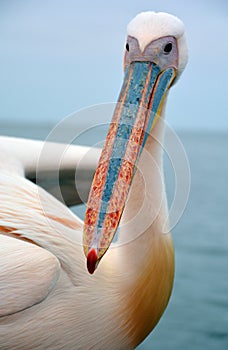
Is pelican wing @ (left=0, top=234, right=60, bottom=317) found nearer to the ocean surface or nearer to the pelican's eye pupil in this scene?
the ocean surface

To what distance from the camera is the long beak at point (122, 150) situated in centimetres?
164

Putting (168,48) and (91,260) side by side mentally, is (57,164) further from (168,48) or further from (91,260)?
(91,260)

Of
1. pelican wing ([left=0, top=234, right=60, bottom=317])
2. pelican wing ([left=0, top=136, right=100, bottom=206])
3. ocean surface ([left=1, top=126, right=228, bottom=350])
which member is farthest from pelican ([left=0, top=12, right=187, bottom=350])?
pelican wing ([left=0, top=136, right=100, bottom=206])

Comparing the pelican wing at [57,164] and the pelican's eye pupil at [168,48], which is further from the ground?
the pelican's eye pupil at [168,48]

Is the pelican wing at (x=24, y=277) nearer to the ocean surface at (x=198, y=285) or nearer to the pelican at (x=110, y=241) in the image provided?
the pelican at (x=110, y=241)

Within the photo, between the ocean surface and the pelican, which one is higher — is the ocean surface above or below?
below

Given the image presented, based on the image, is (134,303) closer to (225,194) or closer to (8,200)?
(8,200)

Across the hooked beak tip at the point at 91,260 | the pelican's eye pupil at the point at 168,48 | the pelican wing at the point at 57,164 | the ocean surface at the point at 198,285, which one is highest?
the pelican's eye pupil at the point at 168,48

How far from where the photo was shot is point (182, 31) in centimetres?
198

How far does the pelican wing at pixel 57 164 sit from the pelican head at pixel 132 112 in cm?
64

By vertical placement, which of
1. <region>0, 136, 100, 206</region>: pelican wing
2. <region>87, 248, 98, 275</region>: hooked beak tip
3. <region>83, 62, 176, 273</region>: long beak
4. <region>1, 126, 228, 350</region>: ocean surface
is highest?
<region>83, 62, 176, 273</region>: long beak

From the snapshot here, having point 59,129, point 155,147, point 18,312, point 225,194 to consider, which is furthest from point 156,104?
point 225,194

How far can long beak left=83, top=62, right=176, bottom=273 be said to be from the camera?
1.64 metres

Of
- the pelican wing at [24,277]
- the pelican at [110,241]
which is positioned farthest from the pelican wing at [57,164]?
the pelican wing at [24,277]
